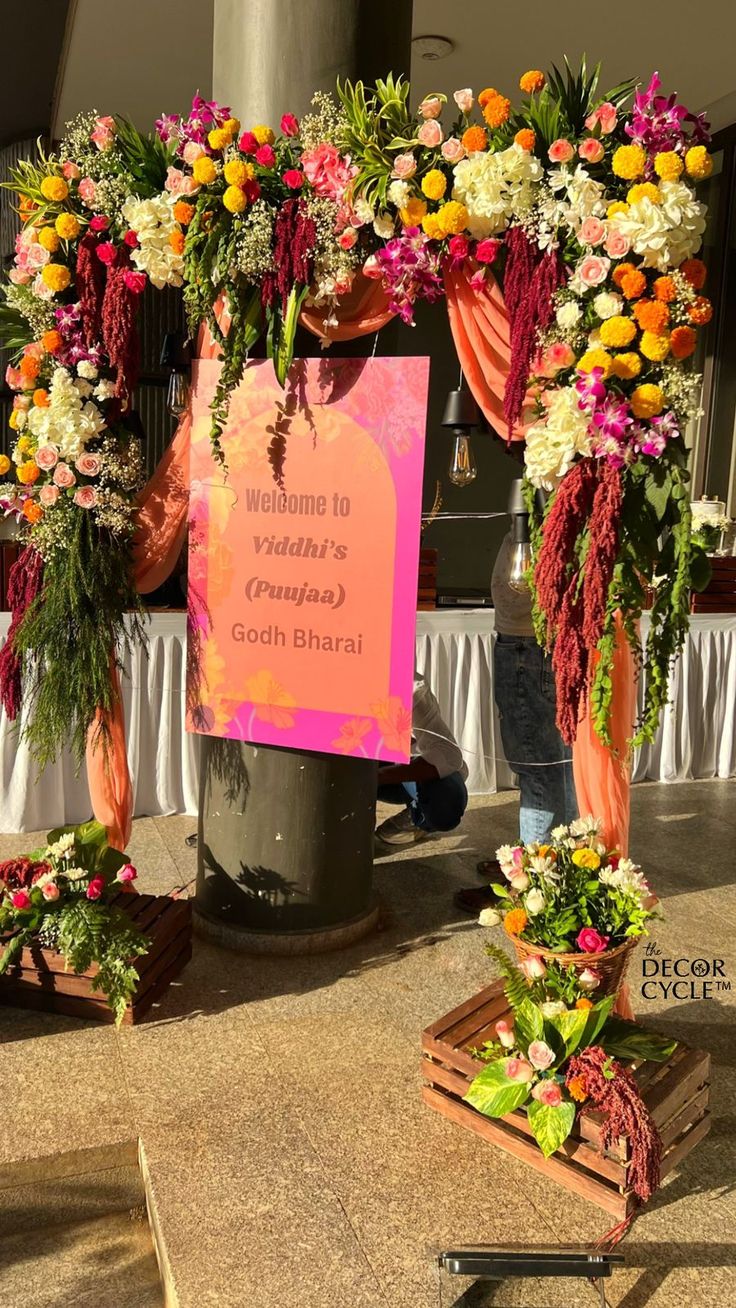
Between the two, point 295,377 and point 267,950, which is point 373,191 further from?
point 267,950

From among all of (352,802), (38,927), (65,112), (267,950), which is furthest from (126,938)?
(65,112)

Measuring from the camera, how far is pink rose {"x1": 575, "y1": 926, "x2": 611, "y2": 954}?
2.33 meters

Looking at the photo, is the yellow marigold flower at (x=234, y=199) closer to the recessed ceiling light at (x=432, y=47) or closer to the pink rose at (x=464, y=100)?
the pink rose at (x=464, y=100)

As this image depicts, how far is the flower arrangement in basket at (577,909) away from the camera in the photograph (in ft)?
7.80

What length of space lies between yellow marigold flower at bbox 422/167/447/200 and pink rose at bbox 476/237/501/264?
0.50 ft

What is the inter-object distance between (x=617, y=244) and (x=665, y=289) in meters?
0.15

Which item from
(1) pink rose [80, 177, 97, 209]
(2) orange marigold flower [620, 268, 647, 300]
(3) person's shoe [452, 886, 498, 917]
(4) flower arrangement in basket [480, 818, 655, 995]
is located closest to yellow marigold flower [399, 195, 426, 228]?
(2) orange marigold flower [620, 268, 647, 300]

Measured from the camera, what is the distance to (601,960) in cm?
238

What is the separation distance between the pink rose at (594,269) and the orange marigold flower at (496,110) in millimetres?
401

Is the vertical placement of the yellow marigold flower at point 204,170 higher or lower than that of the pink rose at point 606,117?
lower

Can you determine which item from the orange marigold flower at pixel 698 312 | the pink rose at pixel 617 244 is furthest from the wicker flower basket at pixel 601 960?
the pink rose at pixel 617 244

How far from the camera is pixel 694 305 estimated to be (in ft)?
7.62

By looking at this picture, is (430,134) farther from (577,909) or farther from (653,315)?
(577,909)

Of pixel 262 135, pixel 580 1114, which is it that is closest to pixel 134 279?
pixel 262 135
